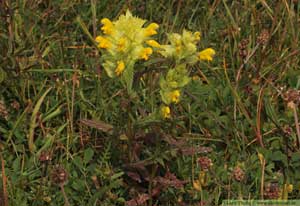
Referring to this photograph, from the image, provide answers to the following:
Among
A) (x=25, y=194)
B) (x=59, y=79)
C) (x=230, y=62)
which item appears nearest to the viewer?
(x=25, y=194)

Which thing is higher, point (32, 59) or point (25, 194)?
point (32, 59)

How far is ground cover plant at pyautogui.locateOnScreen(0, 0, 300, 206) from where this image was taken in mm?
2133

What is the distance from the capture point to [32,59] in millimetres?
2682

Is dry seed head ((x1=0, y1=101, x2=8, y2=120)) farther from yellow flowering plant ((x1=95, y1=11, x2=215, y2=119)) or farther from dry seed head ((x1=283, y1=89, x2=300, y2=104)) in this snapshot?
dry seed head ((x1=283, y1=89, x2=300, y2=104))

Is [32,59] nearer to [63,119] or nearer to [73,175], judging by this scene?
[63,119]

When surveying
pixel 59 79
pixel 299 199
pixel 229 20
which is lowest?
pixel 299 199

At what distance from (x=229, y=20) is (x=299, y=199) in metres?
1.02

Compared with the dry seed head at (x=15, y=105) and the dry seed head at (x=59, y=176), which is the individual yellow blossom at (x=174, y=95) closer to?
the dry seed head at (x=59, y=176)

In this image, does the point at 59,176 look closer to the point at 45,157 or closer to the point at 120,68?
the point at 45,157

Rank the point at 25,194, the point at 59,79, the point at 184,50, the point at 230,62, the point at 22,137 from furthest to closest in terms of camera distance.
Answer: the point at 230,62 → the point at 59,79 → the point at 22,137 → the point at 25,194 → the point at 184,50

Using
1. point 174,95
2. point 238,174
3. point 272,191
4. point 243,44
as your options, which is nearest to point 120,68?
point 174,95

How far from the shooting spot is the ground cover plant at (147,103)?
2133mm

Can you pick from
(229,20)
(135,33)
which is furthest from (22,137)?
(229,20)

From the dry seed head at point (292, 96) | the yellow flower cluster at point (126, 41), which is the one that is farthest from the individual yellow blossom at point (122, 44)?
the dry seed head at point (292, 96)
